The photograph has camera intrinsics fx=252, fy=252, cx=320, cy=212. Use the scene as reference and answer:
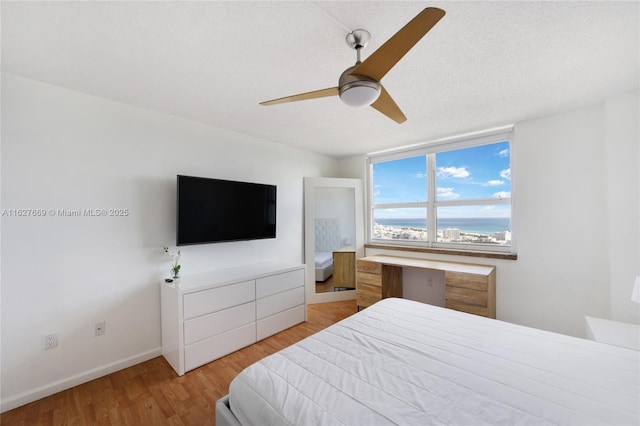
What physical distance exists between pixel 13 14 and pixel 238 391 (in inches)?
87.0

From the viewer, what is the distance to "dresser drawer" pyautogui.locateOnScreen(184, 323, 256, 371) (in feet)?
7.29

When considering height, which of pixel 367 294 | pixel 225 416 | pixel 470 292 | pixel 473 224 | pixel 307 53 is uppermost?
pixel 307 53

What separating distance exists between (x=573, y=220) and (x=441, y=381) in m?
2.54

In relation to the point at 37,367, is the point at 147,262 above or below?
above

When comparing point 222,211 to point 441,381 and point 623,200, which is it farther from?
point 623,200

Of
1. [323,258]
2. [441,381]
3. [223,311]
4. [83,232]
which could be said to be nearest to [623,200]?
[441,381]

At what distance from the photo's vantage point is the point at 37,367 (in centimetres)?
189

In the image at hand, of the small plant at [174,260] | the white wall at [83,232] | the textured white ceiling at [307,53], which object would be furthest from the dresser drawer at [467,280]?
the small plant at [174,260]

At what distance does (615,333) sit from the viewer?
1.95m

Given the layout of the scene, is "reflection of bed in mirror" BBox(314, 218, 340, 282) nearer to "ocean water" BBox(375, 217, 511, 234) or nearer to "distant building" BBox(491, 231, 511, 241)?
"ocean water" BBox(375, 217, 511, 234)

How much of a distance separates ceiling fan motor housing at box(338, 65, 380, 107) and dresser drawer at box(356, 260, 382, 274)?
2.49 meters

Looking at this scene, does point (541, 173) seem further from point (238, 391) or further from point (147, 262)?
point (147, 262)

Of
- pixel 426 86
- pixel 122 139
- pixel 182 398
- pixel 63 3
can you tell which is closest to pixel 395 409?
pixel 182 398

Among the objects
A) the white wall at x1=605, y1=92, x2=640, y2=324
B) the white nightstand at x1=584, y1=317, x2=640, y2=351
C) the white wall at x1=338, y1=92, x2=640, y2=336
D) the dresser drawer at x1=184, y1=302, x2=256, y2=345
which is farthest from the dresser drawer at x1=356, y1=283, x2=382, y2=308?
the white wall at x1=605, y1=92, x2=640, y2=324
